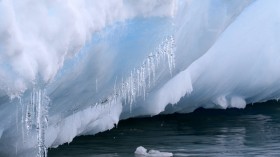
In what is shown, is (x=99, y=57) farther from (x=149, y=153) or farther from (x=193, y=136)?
(x=193, y=136)

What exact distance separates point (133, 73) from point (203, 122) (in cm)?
615

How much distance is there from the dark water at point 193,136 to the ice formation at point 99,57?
492 mm

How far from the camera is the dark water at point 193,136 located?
37.4 ft

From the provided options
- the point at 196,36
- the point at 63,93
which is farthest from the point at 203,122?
the point at 63,93

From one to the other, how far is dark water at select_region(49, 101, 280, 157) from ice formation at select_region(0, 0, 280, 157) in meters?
0.49

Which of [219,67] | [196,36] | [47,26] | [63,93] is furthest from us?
[219,67]

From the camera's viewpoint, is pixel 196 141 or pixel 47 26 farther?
pixel 196 141

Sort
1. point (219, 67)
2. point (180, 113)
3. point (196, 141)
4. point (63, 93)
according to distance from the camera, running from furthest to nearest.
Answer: point (180, 113) < point (219, 67) < point (196, 141) < point (63, 93)

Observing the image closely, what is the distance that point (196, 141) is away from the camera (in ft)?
41.7

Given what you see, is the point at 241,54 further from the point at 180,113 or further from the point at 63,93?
the point at 63,93

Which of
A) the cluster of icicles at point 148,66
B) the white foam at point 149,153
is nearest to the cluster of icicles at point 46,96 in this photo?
the cluster of icicles at point 148,66

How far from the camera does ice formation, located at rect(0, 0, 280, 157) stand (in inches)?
273

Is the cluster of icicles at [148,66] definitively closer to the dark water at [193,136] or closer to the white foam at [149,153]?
the white foam at [149,153]

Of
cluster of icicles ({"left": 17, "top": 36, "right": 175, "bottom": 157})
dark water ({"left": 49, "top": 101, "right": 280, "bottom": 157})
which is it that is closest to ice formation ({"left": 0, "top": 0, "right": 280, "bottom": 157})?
cluster of icicles ({"left": 17, "top": 36, "right": 175, "bottom": 157})
